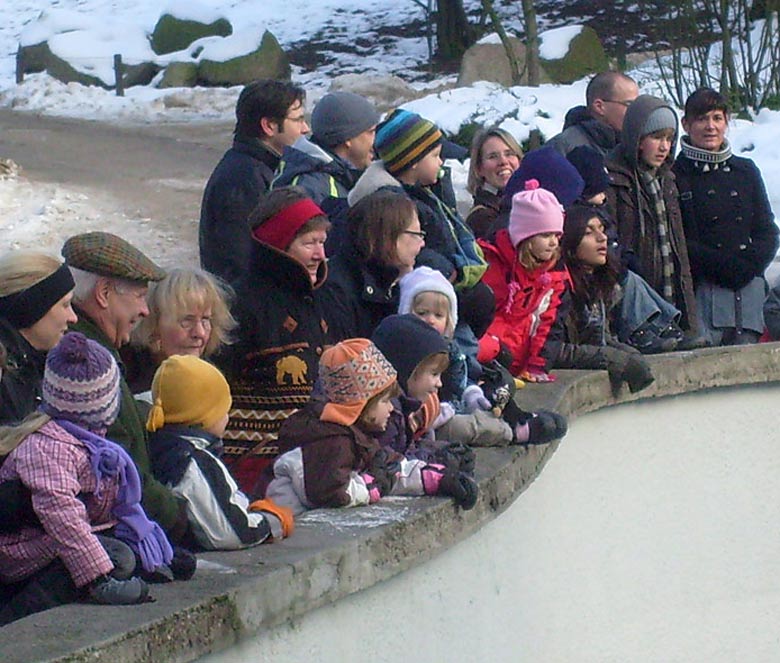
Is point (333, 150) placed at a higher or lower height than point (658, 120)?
higher

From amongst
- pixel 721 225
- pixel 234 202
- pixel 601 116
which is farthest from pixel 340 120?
pixel 721 225

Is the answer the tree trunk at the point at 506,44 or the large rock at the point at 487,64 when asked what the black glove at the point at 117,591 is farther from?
the large rock at the point at 487,64

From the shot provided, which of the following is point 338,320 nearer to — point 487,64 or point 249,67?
point 487,64

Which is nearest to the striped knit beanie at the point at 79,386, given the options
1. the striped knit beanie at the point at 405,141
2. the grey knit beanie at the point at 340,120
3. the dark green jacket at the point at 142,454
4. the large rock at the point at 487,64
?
the dark green jacket at the point at 142,454

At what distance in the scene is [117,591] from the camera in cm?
352

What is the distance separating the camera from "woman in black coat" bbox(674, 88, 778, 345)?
7449 mm

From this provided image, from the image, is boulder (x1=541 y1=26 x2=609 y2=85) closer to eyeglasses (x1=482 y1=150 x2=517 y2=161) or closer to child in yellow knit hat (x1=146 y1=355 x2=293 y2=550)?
eyeglasses (x1=482 y1=150 x2=517 y2=161)

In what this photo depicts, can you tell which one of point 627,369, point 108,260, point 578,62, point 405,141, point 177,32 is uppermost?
point 108,260

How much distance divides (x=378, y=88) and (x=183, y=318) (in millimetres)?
20111

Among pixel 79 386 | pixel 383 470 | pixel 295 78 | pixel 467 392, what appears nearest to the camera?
pixel 79 386

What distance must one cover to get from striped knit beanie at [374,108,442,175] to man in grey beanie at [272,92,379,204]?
0.36m

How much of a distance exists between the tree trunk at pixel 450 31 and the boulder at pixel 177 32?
12.0 feet

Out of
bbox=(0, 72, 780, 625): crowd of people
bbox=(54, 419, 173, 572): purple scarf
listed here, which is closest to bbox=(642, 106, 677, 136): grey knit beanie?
bbox=(0, 72, 780, 625): crowd of people

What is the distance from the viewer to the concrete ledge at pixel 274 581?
10.9ft
